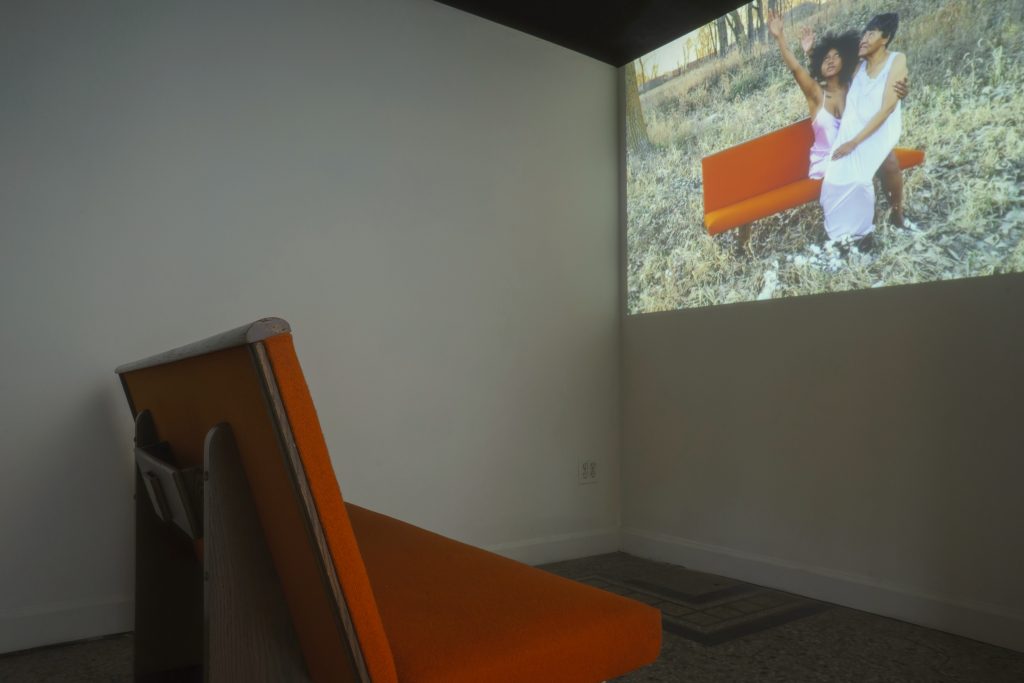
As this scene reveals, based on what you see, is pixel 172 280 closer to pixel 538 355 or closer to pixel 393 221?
pixel 393 221

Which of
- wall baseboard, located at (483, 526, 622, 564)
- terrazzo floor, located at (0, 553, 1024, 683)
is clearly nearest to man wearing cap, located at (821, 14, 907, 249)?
terrazzo floor, located at (0, 553, 1024, 683)

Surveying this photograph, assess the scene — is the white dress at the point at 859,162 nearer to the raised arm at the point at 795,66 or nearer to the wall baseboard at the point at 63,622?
the raised arm at the point at 795,66

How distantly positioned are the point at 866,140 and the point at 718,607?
1.67 m

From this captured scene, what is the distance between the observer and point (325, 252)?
267 cm

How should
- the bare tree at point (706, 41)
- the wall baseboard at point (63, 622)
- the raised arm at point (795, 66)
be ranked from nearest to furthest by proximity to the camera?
1. the wall baseboard at point (63, 622)
2. the raised arm at point (795, 66)
3. the bare tree at point (706, 41)

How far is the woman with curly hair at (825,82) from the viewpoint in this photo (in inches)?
101

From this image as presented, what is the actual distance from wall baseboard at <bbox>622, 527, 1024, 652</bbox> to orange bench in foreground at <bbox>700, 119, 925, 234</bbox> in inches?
51.8

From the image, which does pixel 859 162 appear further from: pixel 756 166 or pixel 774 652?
pixel 774 652

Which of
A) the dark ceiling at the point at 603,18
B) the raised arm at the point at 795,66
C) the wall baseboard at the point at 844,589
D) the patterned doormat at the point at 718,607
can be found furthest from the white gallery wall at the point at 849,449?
the dark ceiling at the point at 603,18

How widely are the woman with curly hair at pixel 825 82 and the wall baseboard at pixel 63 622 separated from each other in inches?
108

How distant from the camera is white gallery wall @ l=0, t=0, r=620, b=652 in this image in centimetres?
220

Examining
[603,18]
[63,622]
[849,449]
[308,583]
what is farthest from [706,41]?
[63,622]

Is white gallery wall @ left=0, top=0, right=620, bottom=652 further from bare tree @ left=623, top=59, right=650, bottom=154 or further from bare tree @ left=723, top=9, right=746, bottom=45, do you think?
bare tree @ left=723, top=9, right=746, bottom=45

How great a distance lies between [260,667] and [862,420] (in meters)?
2.16
